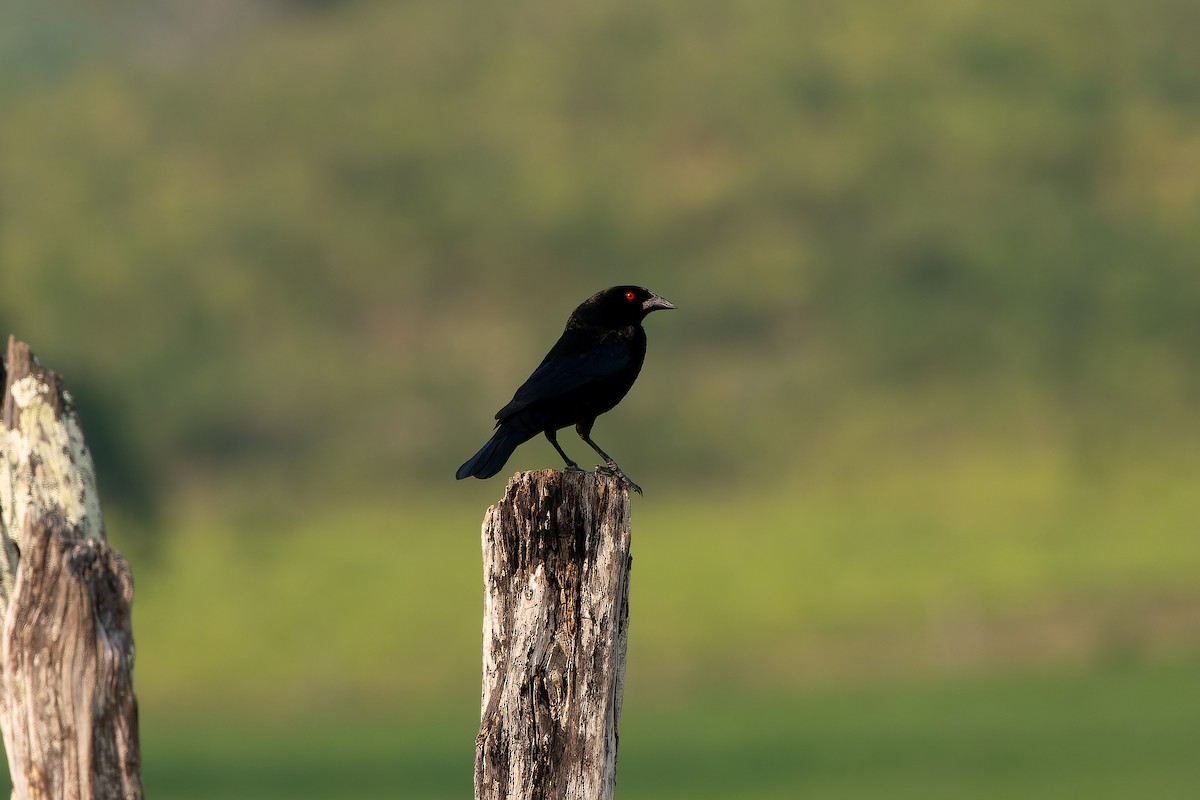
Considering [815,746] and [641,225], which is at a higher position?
[641,225]

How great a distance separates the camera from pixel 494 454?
8586 mm

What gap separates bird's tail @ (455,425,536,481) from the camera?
841 centimetres

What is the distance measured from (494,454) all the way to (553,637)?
1.78m

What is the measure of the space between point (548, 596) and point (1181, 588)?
58.3m

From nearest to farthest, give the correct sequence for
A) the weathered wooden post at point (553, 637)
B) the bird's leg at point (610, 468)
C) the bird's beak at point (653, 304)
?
the weathered wooden post at point (553, 637) → the bird's leg at point (610, 468) → the bird's beak at point (653, 304)

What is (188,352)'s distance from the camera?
84.8 m

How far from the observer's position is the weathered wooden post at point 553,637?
684 cm

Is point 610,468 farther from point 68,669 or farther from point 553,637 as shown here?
point 68,669

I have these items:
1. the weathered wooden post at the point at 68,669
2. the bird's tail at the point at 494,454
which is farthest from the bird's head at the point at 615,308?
the weathered wooden post at the point at 68,669

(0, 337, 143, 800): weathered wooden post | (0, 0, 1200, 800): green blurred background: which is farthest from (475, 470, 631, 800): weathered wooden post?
(0, 0, 1200, 800): green blurred background

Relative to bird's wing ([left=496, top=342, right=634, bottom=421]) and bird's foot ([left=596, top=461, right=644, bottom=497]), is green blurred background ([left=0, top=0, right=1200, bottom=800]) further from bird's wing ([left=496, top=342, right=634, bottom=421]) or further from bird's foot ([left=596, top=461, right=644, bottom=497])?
bird's foot ([left=596, top=461, right=644, bottom=497])

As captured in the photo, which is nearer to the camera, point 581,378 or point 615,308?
point 581,378

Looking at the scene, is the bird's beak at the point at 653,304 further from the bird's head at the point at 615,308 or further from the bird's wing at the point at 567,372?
the bird's wing at the point at 567,372

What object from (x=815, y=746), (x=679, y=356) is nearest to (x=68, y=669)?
(x=815, y=746)
